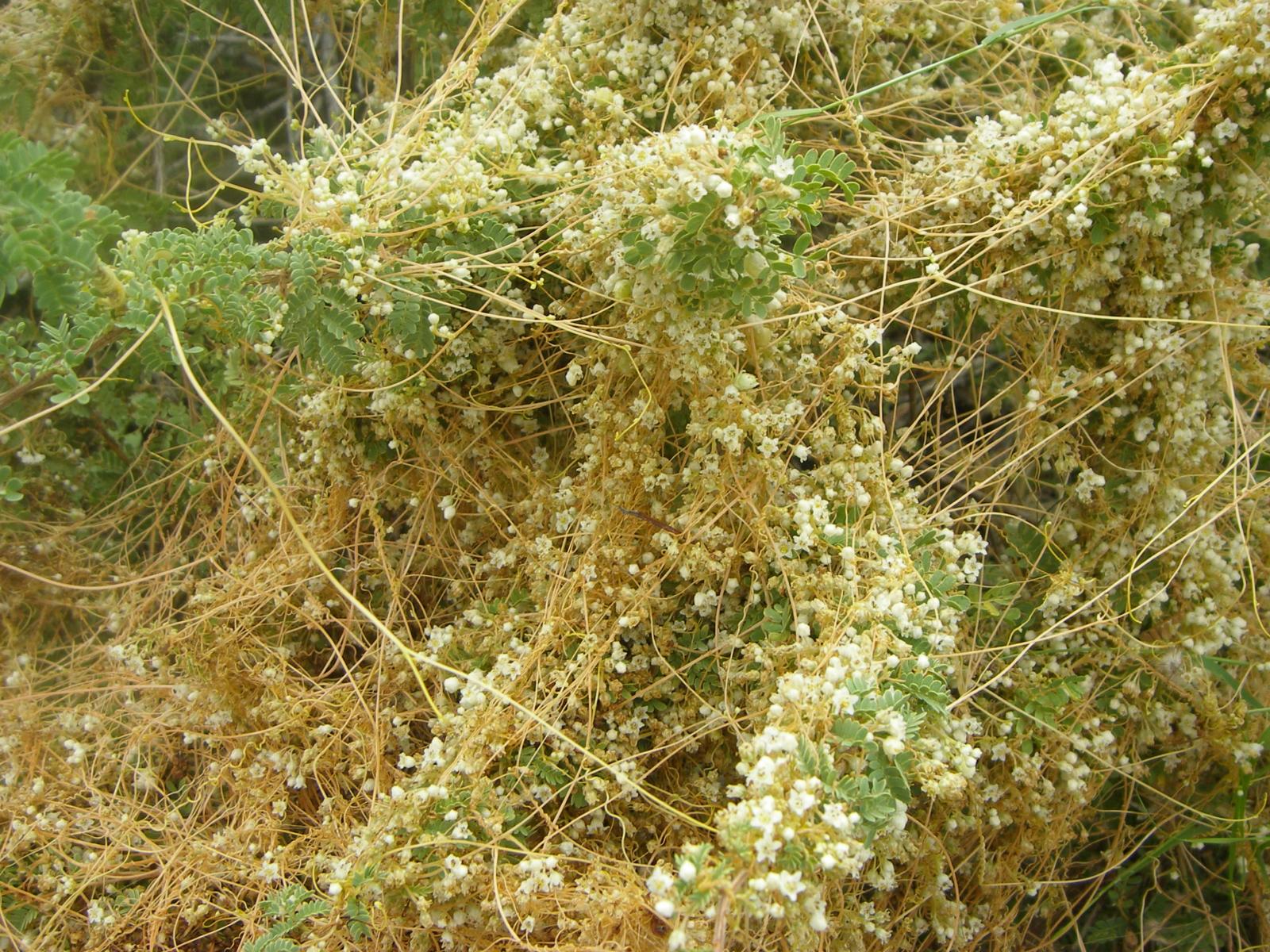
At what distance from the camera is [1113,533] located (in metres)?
2.07

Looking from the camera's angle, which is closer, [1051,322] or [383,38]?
[1051,322]

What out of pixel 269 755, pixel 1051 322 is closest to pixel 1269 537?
pixel 1051 322

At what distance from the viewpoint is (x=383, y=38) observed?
2527 millimetres

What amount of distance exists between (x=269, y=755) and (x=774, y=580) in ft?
3.60

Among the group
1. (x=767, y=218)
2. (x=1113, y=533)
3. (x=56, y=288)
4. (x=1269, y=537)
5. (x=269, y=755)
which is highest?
(x=56, y=288)

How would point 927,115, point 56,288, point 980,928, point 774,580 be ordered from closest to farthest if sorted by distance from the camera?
point 56,288 → point 774,580 → point 980,928 → point 927,115

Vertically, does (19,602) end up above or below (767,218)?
below

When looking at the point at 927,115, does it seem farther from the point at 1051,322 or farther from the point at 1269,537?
the point at 1269,537

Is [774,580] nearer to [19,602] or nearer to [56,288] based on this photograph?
[56,288]

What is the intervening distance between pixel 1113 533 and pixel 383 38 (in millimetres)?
2113

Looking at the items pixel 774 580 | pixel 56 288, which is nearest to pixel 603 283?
pixel 774 580

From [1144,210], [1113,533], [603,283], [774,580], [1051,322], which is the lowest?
[1113,533]

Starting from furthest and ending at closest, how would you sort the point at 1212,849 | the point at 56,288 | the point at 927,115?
the point at 927,115
the point at 1212,849
the point at 56,288

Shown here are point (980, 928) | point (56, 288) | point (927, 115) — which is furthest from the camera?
A: point (927, 115)
